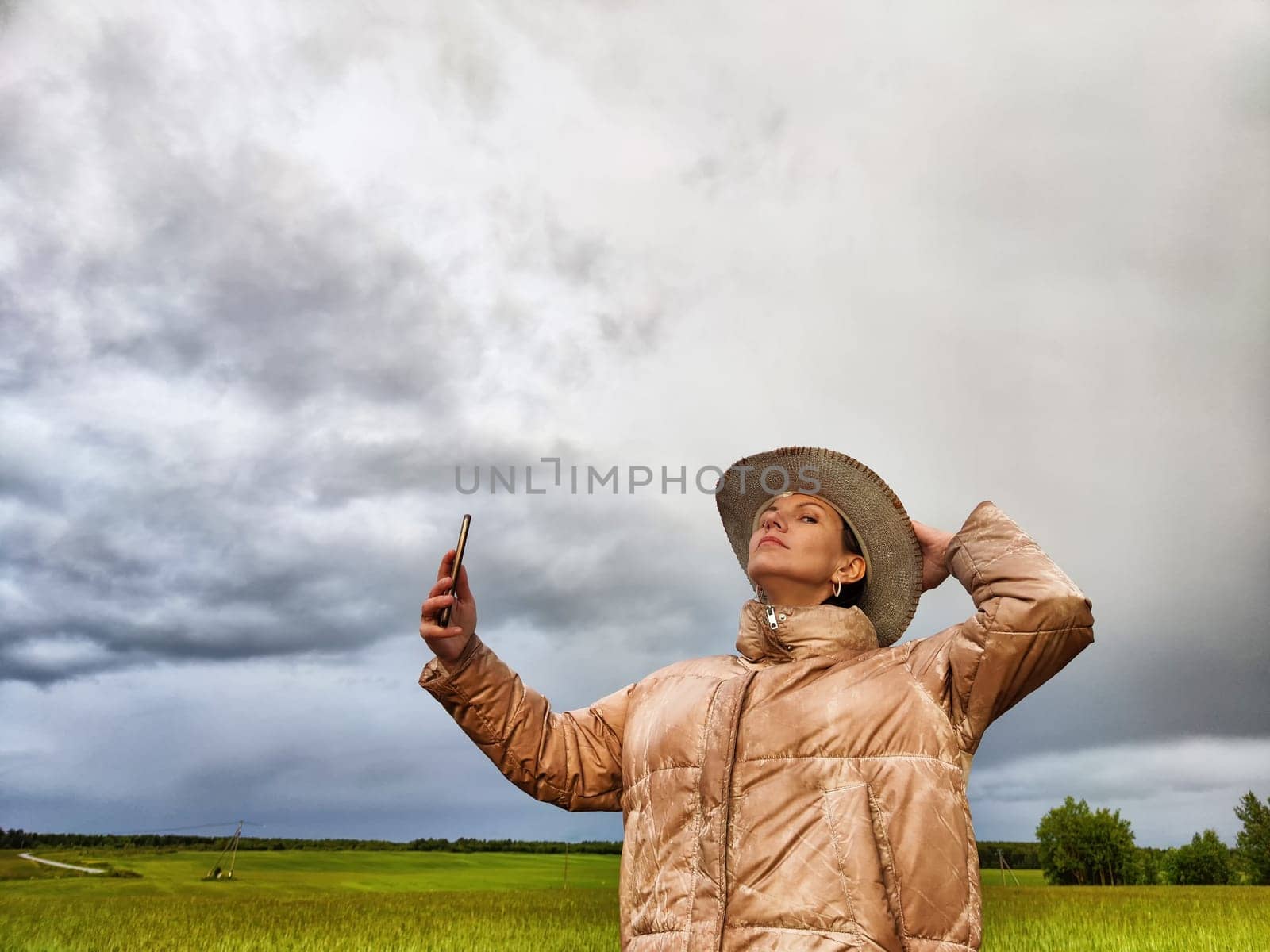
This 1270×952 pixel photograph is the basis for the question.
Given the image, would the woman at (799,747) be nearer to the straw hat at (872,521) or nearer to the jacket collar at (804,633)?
the jacket collar at (804,633)

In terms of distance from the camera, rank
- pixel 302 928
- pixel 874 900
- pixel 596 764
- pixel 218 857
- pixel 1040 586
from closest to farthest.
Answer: pixel 874 900 → pixel 1040 586 → pixel 596 764 → pixel 302 928 → pixel 218 857

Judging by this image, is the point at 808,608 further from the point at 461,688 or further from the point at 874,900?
the point at 461,688

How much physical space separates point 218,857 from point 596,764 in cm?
1935

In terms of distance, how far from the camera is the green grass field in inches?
327

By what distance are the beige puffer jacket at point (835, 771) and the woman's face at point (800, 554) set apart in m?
0.30

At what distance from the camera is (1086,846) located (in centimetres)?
5266

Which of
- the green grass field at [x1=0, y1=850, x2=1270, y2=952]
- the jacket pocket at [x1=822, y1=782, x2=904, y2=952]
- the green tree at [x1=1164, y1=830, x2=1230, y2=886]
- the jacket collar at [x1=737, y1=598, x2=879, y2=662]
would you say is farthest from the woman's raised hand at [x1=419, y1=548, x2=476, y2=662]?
the green tree at [x1=1164, y1=830, x2=1230, y2=886]

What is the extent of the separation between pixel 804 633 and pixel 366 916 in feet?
30.4

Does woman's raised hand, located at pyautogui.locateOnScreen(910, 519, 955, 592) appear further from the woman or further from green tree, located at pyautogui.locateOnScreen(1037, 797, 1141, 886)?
green tree, located at pyautogui.locateOnScreen(1037, 797, 1141, 886)

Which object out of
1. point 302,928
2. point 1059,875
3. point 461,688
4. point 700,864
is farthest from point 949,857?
point 1059,875

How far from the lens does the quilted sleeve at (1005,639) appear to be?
115 inches

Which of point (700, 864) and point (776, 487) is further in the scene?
point (776, 487)

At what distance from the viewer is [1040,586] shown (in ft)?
9.62

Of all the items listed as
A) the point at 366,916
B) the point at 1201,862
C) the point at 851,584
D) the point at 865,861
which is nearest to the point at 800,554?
the point at 851,584
